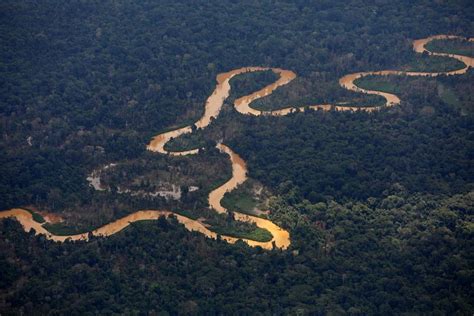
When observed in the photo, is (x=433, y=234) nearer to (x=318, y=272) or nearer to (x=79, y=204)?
(x=318, y=272)

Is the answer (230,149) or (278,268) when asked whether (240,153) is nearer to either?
(230,149)

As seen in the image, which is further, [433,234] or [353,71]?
[353,71]

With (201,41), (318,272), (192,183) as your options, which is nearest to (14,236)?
(192,183)

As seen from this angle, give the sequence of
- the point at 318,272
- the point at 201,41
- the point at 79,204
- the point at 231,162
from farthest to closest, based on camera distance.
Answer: the point at 201,41 < the point at 231,162 < the point at 79,204 < the point at 318,272

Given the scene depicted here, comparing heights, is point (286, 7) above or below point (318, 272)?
above

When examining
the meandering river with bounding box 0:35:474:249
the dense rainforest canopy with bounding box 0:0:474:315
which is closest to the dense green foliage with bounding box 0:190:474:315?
the dense rainforest canopy with bounding box 0:0:474:315

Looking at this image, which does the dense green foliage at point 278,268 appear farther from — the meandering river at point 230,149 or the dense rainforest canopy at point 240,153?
the meandering river at point 230,149

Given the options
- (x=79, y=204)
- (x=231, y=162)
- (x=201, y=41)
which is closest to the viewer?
(x=79, y=204)
